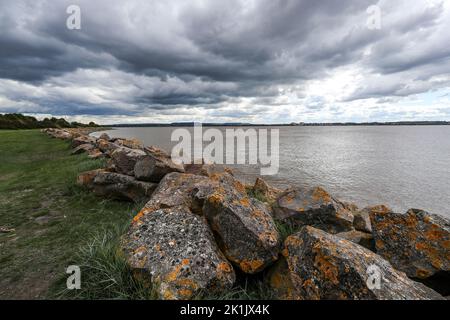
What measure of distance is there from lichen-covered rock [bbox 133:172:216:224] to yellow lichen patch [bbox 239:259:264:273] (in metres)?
1.51

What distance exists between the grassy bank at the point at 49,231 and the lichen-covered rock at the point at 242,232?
5.59 ft

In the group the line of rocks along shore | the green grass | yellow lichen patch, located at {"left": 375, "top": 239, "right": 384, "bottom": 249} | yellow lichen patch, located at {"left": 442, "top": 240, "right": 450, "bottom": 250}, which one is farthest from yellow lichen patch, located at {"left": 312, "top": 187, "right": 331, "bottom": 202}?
the green grass

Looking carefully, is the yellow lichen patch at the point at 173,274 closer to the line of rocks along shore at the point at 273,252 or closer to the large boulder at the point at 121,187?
the line of rocks along shore at the point at 273,252

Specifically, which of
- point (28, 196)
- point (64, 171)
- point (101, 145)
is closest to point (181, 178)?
point (28, 196)

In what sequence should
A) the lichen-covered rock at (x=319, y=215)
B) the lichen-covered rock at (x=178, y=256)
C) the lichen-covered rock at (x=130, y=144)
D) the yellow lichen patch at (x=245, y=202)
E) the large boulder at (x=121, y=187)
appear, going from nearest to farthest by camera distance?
the lichen-covered rock at (x=178, y=256), the yellow lichen patch at (x=245, y=202), the lichen-covered rock at (x=319, y=215), the large boulder at (x=121, y=187), the lichen-covered rock at (x=130, y=144)

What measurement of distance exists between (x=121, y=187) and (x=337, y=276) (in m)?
6.67

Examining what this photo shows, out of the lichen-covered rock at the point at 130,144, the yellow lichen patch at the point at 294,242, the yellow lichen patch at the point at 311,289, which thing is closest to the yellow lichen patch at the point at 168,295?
the yellow lichen patch at the point at 311,289

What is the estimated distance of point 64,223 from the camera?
5.83 m

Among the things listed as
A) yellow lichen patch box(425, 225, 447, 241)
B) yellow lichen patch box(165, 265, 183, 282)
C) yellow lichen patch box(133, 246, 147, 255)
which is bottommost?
yellow lichen patch box(165, 265, 183, 282)

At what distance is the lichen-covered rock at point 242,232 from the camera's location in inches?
140

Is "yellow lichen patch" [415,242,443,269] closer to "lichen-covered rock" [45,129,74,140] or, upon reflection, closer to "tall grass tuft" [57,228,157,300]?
"tall grass tuft" [57,228,157,300]

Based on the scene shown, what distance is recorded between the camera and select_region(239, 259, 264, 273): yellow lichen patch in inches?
138

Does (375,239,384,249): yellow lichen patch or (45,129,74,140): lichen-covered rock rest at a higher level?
(45,129,74,140): lichen-covered rock

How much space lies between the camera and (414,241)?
4004mm
